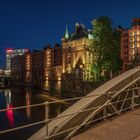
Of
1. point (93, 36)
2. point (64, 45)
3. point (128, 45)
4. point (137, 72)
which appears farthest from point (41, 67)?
point (137, 72)

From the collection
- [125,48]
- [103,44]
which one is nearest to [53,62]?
[125,48]

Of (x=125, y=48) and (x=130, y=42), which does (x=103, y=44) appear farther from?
(x=125, y=48)

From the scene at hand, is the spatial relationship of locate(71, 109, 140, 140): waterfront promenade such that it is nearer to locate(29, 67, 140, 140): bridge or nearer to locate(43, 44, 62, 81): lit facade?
locate(29, 67, 140, 140): bridge

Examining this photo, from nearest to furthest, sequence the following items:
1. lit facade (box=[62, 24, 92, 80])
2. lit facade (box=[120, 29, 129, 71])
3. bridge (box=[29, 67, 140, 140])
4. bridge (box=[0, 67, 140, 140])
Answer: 1. bridge (box=[0, 67, 140, 140])
2. bridge (box=[29, 67, 140, 140])
3. lit facade (box=[120, 29, 129, 71])
4. lit facade (box=[62, 24, 92, 80])

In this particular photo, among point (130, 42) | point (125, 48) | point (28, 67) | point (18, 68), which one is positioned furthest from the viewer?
point (18, 68)

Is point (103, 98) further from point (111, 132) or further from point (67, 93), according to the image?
point (67, 93)

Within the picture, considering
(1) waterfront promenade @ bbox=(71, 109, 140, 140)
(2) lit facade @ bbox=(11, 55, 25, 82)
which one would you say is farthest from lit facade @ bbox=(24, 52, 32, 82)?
(1) waterfront promenade @ bbox=(71, 109, 140, 140)

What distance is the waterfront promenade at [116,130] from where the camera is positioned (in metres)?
6.54

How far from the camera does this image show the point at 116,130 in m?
7.12

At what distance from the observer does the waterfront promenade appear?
6539mm

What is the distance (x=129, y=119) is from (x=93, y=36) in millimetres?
34612

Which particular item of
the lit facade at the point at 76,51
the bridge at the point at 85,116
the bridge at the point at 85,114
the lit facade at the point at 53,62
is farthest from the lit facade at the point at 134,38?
the bridge at the point at 85,116

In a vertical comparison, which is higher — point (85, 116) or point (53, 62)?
point (53, 62)

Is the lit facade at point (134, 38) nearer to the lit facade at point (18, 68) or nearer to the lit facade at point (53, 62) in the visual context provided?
the lit facade at point (53, 62)
